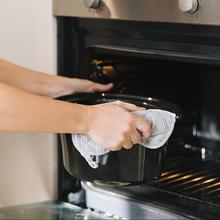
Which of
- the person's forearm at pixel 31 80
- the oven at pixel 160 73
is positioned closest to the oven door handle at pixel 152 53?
the oven at pixel 160 73

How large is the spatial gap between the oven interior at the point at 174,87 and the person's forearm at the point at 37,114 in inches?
9.4

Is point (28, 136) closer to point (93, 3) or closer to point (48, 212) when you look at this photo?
point (48, 212)

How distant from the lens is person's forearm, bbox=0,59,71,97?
1326 mm

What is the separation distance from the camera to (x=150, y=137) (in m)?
1.13

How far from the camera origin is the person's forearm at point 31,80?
133 centimetres

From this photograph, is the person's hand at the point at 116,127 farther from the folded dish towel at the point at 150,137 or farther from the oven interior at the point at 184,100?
the oven interior at the point at 184,100

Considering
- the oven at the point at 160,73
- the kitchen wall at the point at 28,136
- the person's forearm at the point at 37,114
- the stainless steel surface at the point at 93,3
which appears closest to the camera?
the person's forearm at the point at 37,114

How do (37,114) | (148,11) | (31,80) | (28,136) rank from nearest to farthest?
(37,114) < (148,11) < (31,80) < (28,136)

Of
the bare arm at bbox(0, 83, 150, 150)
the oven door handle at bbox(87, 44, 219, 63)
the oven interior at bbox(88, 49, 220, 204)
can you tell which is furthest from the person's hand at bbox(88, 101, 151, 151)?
the oven interior at bbox(88, 49, 220, 204)

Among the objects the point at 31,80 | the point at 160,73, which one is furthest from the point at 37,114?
the point at 160,73

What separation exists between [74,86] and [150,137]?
0.93 feet

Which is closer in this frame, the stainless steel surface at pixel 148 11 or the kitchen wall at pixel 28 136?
the stainless steel surface at pixel 148 11

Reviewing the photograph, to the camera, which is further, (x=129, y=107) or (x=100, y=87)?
(x=100, y=87)

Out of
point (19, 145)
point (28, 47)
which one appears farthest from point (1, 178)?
point (28, 47)
